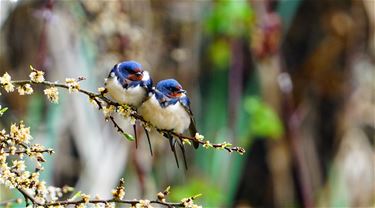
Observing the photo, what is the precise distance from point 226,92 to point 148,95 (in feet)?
9.22

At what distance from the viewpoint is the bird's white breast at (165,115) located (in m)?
1.88

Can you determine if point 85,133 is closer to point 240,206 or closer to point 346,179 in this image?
point 240,206

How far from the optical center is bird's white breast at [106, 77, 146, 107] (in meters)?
1.78

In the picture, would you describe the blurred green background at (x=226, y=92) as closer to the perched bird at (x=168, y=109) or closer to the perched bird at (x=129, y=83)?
the perched bird at (x=168, y=109)

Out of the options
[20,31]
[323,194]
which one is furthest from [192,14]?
[323,194]

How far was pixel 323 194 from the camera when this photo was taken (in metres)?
4.62

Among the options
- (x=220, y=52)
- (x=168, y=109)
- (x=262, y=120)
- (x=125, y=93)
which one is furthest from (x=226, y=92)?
(x=125, y=93)

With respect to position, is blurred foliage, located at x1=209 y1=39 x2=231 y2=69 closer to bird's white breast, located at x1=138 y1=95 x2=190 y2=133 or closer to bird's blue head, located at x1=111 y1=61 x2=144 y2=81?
bird's white breast, located at x1=138 y1=95 x2=190 y2=133

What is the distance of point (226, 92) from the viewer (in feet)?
15.4

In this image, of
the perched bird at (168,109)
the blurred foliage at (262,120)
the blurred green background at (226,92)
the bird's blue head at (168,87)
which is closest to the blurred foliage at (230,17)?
the blurred green background at (226,92)

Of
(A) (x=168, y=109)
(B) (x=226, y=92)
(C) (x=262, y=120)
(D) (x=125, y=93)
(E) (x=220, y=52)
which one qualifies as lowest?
(D) (x=125, y=93)

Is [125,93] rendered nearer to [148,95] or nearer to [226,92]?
[148,95]

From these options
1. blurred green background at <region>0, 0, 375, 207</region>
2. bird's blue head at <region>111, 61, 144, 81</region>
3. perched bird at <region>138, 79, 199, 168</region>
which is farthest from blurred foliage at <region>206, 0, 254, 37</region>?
bird's blue head at <region>111, 61, 144, 81</region>

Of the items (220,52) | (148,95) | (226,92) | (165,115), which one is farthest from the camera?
(226,92)
